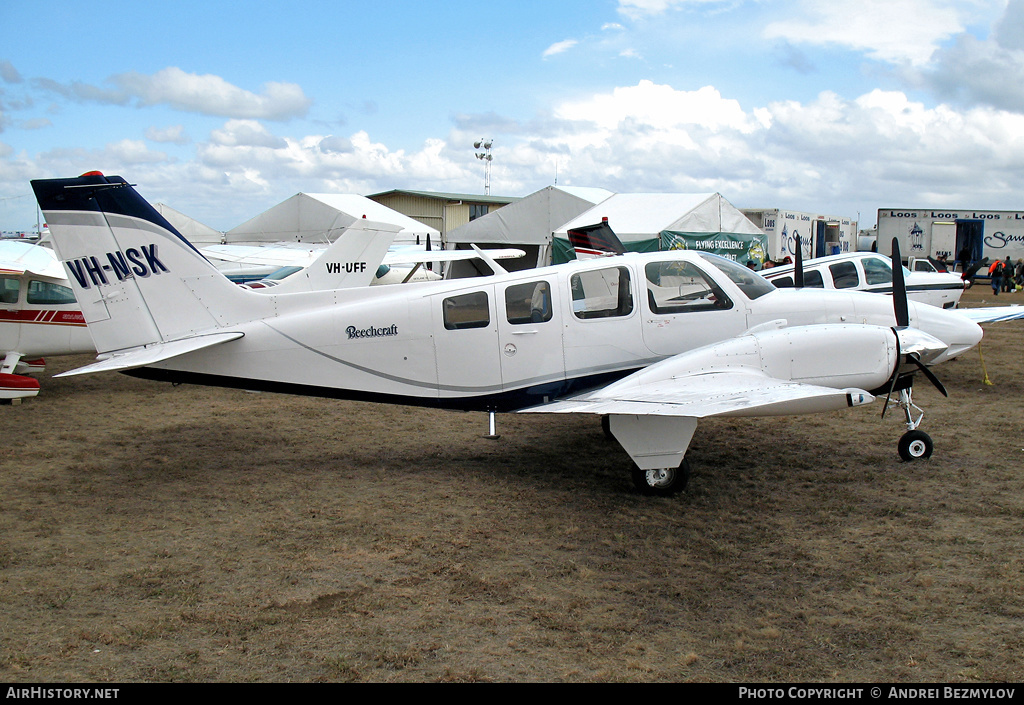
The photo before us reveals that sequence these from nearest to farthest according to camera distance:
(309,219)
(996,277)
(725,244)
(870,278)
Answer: (870,278)
(725,244)
(996,277)
(309,219)

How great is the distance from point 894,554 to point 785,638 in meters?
1.74

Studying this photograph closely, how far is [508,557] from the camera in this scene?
5480 mm

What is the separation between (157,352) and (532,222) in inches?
1030

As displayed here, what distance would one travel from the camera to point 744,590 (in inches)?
191

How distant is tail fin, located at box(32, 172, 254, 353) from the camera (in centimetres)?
768

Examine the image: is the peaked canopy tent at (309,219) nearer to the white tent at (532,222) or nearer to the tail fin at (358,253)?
the white tent at (532,222)

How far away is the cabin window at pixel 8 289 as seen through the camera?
1216 cm

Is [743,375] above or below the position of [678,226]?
A: below

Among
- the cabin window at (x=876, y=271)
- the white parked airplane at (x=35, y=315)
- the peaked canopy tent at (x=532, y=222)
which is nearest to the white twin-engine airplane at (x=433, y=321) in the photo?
the white parked airplane at (x=35, y=315)

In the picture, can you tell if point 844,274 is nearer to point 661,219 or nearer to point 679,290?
point 679,290

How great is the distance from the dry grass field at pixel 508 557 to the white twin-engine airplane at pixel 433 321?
1.04 metres

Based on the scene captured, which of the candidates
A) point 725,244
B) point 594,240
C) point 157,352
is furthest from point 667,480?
point 725,244

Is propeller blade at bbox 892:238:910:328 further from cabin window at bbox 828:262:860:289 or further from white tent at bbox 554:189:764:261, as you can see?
white tent at bbox 554:189:764:261
